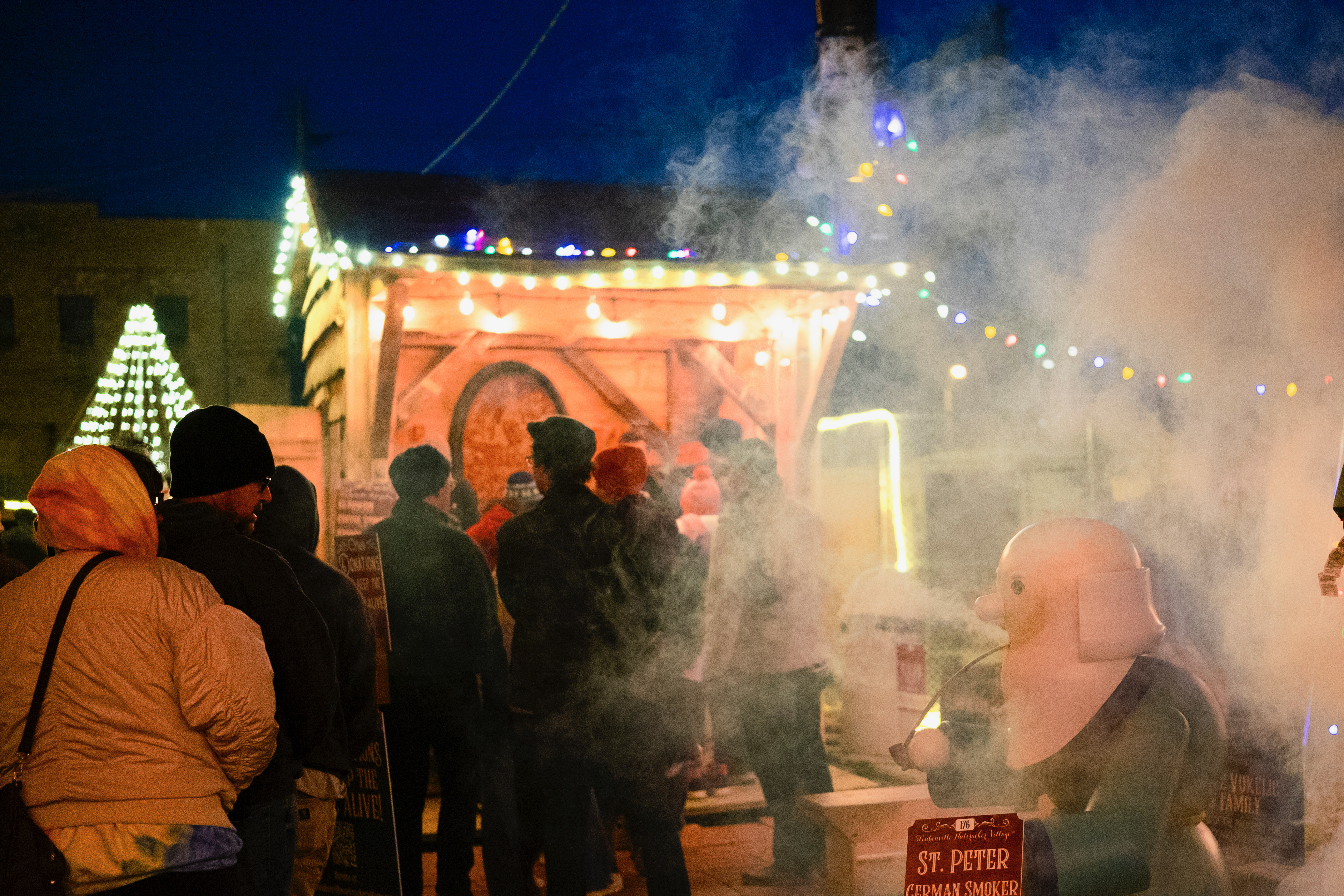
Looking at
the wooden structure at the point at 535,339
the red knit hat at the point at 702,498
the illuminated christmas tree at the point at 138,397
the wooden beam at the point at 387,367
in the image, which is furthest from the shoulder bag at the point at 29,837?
the illuminated christmas tree at the point at 138,397

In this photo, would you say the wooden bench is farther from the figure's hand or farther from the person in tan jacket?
the person in tan jacket

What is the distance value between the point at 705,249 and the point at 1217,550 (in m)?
4.42

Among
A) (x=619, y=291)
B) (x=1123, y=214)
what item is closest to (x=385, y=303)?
(x=619, y=291)

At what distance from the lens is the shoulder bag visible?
6.93 feet

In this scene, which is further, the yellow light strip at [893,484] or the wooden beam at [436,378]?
the yellow light strip at [893,484]

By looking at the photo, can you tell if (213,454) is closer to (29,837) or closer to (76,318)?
(29,837)

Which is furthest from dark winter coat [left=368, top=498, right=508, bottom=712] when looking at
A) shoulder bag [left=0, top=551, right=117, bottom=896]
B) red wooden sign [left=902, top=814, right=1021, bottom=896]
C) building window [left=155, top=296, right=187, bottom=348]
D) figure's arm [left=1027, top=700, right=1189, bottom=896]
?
building window [left=155, top=296, right=187, bottom=348]

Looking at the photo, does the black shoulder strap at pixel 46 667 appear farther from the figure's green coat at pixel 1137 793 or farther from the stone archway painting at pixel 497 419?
the stone archway painting at pixel 497 419

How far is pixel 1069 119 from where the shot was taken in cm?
451

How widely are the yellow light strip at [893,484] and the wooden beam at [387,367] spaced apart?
3832 mm

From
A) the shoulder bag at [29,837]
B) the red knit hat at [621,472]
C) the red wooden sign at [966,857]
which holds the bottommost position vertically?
the red wooden sign at [966,857]

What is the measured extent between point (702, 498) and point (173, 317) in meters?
18.5

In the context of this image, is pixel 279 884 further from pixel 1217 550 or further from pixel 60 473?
pixel 1217 550

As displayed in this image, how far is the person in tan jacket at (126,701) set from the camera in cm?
218
